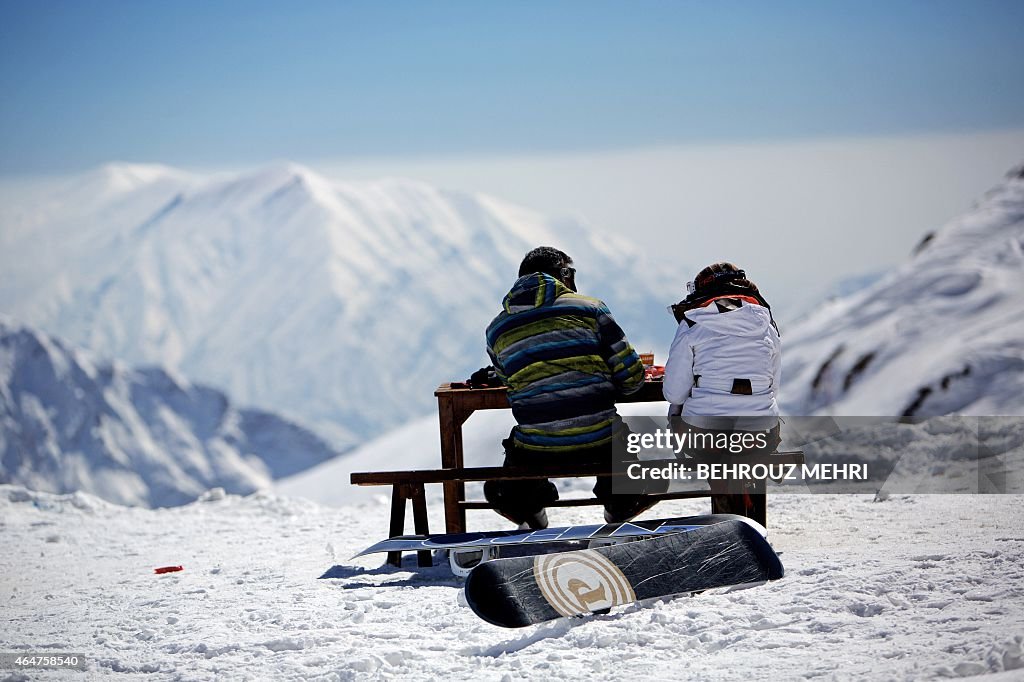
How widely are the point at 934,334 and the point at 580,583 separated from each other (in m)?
14.1

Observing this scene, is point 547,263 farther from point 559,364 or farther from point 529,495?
point 529,495

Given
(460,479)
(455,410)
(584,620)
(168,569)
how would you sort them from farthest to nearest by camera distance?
(168,569)
(455,410)
(460,479)
(584,620)

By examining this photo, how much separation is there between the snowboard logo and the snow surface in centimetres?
10

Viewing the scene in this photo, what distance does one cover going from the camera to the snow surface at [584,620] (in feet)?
14.0

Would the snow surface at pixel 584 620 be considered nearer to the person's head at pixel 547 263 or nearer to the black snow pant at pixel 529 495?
Result: the black snow pant at pixel 529 495

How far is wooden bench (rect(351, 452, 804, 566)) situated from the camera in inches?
234

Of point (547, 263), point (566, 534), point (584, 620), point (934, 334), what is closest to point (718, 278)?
point (547, 263)

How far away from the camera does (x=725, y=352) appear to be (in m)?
5.84

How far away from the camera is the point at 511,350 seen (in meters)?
5.99

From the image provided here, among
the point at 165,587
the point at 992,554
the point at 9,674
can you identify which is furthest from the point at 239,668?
the point at 992,554

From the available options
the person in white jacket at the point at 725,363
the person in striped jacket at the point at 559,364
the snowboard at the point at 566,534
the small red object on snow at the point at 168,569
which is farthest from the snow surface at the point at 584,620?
the person in striped jacket at the point at 559,364

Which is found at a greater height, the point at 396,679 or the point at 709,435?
the point at 709,435

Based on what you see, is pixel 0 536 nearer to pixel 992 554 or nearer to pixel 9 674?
pixel 9 674

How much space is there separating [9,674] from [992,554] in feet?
15.0
